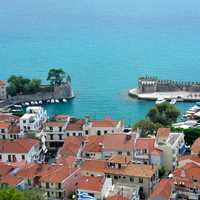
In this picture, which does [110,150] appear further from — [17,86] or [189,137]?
[17,86]

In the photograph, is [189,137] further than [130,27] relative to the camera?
No

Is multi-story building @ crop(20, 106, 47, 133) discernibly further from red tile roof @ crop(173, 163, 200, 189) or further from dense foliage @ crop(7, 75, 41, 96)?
dense foliage @ crop(7, 75, 41, 96)

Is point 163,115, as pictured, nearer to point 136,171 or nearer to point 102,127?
point 102,127

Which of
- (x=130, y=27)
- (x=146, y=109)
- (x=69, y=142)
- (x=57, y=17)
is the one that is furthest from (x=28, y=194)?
(x=57, y=17)

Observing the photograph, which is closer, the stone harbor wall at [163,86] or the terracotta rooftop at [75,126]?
the terracotta rooftop at [75,126]

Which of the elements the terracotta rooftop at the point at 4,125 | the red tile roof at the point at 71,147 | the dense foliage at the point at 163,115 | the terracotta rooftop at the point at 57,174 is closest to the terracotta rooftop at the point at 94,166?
the terracotta rooftop at the point at 57,174

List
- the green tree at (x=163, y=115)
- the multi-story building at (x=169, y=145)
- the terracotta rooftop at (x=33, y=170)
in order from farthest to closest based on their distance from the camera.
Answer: the green tree at (x=163, y=115) < the multi-story building at (x=169, y=145) < the terracotta rooftop at (x=33, y=170)

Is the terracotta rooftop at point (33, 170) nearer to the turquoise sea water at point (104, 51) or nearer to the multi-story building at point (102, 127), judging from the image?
the multi-story building at point (102, 127)
